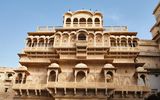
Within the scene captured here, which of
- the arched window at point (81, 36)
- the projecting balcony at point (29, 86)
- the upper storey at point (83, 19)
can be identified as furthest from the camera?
the upper storey at point (83, 19)

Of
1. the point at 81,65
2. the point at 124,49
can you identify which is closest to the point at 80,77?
the point at 81,65

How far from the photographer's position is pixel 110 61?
25906mm

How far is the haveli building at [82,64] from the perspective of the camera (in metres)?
23.5

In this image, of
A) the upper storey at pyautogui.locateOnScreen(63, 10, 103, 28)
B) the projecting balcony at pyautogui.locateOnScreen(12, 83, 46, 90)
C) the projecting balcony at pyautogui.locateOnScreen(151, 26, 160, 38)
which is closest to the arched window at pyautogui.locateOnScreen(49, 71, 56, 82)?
the projecting balcony at pyautogui.locateOnScreen(12, 83, 46, 90)

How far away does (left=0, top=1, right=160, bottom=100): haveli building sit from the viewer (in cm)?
2348

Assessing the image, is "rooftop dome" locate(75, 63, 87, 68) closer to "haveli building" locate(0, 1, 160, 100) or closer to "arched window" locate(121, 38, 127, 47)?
"haveli building" locate(0, 1, 160, 100)

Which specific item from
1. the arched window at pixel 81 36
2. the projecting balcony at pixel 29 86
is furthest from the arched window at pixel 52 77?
the arched window at pixel 81 36

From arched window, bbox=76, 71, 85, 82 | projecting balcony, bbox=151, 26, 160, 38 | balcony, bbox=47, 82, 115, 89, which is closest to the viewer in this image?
balcony, bbox=47, 82, 115, 89

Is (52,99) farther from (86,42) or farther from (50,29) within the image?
(50,29)

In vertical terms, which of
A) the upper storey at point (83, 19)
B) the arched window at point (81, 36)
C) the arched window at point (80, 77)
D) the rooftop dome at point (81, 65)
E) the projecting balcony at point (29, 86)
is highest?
the upper storey at point (83, 19)

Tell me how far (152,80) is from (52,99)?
49.2 ft

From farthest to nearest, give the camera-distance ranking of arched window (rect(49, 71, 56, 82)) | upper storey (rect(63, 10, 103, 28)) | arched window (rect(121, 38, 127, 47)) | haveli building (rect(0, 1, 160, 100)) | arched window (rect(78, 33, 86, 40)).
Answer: upper storey (rect(63, 10, 103, 28)), arched window (rect(121, 38, 127, 47)), arched window (rect(78, 33, 86, 40)), arched window (rect(49, 71, 56, 82)), haveli building (rect(0, 1, 160, 100))

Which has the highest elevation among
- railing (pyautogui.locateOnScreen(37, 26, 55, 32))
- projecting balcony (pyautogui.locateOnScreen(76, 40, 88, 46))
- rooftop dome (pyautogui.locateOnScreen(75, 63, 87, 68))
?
railing (pyautogui.locateOnScreen(37, 26, 55, 32))

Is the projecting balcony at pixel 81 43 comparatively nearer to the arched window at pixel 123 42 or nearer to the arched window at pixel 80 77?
the arched window at pixel 80 77
